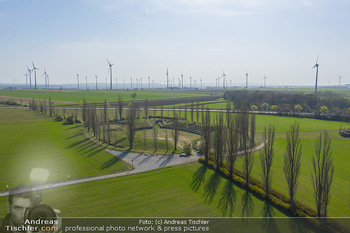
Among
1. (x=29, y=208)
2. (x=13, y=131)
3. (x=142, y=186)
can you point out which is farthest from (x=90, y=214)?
(x=13, y=131)

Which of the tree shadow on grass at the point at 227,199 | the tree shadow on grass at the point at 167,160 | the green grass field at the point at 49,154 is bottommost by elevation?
the tree shadow on grass at the point at 227,199

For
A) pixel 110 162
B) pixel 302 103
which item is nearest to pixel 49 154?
pixel 110 162

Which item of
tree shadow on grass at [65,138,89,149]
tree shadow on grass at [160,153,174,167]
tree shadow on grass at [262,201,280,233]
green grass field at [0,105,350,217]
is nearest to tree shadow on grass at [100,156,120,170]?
green grass field at [0,105,350,217]

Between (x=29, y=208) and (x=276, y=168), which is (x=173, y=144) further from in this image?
(x=29, y=208)

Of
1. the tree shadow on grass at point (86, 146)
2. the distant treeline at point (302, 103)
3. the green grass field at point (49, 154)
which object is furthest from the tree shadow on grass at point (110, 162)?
the distant treeline at point (302, 103)

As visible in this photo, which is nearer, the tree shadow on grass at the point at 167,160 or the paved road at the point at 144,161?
the paved road at the point at 144,161

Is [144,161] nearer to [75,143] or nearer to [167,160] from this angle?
[167,160]

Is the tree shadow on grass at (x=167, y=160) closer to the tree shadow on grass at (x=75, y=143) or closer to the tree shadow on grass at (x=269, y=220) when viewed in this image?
the tree shadow on grass at (x=269, y=220)
